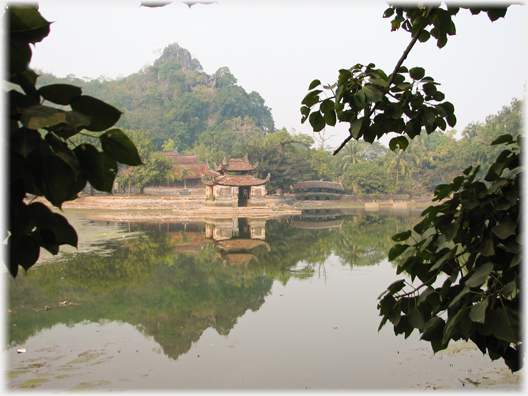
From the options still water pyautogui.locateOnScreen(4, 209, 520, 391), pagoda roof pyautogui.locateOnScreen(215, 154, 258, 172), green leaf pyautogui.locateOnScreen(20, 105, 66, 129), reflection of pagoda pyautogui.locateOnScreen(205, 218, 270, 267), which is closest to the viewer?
green leaf pyautogui.locateOnScreen(20, 105, 66, 129)

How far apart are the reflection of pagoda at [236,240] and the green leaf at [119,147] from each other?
9497 millimetres

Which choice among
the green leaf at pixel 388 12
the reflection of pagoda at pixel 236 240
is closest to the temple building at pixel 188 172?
the reflection of pagoda at pixel 236 240

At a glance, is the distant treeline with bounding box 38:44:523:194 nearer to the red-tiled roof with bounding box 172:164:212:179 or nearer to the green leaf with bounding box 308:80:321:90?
the red-tiled roof with bounding box 172:164:212:179

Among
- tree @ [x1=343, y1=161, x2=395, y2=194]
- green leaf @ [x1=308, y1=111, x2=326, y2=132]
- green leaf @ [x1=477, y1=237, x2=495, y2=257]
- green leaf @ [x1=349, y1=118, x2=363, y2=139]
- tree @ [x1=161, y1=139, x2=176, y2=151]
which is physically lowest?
tree @ [x1=343, y1=161, x2=395, y2=194]

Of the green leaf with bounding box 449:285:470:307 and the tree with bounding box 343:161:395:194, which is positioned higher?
the green leaf with bounding box 449:285:470:307

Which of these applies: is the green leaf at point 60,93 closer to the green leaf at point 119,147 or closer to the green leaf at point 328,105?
the green leaf at point 119,147

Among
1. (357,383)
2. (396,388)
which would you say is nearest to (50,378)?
(357,383)

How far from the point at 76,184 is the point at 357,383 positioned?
3920 millimetres

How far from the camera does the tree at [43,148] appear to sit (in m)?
0.70

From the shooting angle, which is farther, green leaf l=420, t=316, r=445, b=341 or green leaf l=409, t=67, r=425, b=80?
green leaf l=409, t=67, r=425, b=80

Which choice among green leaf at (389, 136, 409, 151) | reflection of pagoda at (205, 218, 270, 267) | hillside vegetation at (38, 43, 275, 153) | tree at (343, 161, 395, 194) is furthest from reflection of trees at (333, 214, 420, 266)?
hillside vegetation at (38, 43, 275, 153)

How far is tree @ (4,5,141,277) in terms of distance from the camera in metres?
0.70

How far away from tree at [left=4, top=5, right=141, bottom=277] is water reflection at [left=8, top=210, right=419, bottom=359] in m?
4.22

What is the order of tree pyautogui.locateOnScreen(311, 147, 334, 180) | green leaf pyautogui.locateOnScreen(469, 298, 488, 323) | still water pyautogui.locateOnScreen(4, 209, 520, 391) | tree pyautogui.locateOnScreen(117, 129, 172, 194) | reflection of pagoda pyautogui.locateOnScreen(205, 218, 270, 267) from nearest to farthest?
green leaf pyautogui.locateOnScreen(469, 298, 488, 323)
still water pyautogui.locateOnScreen(4, 209, 520, 391)
reflection of pagoda pyautogui.locateOnScreen(205, 218, 270, 267)
tree pyautogui.locateOnScreen(117, 129, 172, 194)
tree pyautogui.locateOnScreen(311, 147, 334, 180)
